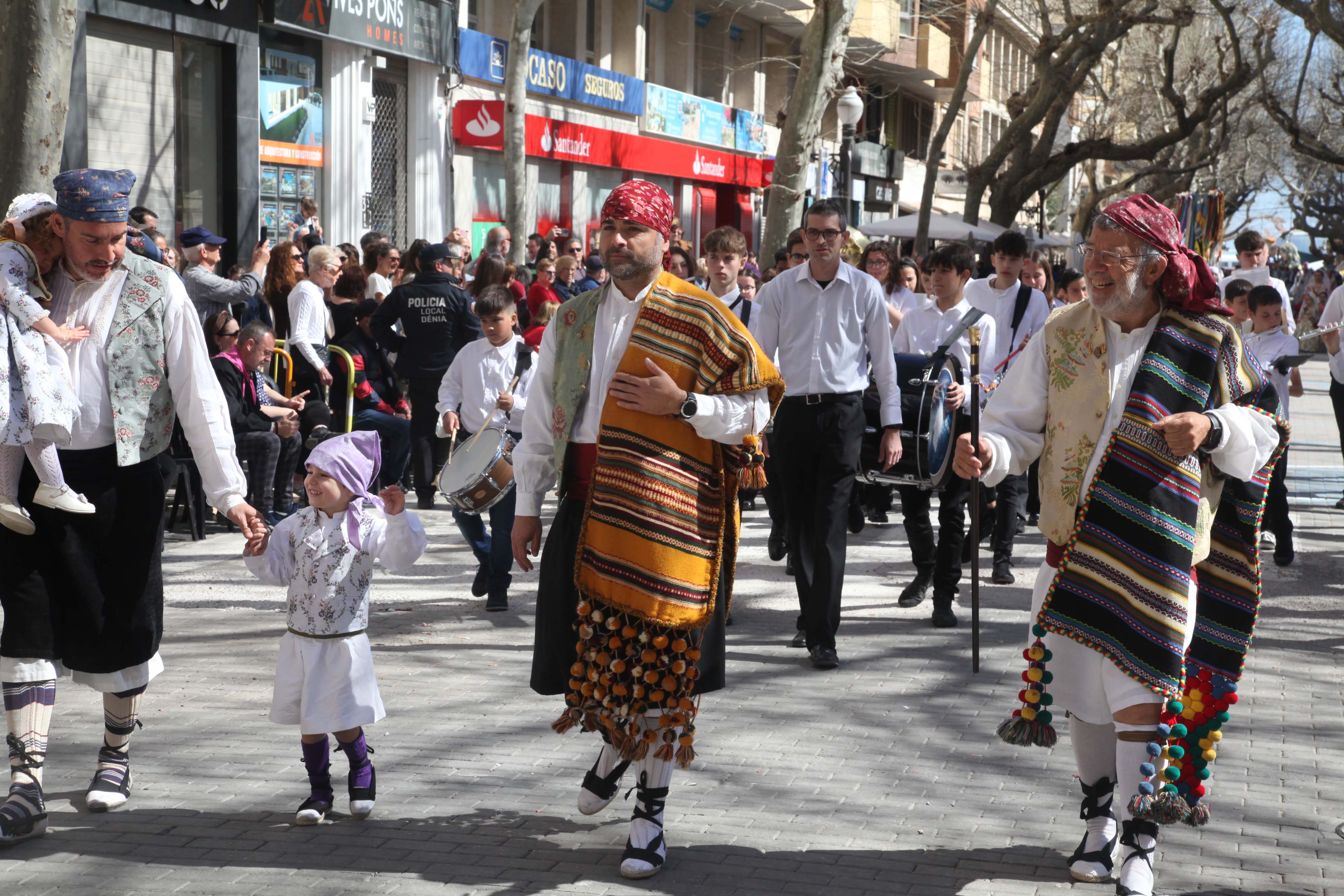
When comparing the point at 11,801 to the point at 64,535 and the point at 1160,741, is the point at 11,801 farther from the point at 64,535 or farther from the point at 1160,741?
the point at 1160,741

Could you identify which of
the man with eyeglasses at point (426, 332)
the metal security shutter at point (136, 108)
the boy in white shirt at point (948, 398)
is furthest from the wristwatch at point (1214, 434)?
the metal security shutter at point (136, 108)

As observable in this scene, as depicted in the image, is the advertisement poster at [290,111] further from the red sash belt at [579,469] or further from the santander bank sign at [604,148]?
the red sash belt at [579,469]

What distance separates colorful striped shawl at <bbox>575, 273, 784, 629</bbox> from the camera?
454 cm

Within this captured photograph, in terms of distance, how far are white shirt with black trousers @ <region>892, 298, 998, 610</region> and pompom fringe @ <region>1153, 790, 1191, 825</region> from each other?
328 centimetres

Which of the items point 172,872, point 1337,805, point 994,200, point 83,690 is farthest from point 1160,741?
point 994,200

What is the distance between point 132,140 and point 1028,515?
10.5m

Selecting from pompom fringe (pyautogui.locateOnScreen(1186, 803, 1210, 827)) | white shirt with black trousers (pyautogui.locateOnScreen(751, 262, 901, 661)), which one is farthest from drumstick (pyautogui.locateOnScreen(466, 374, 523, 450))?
pompom fringe (pyautogui.locateOnScreen(1186, 803, 1210, 827))

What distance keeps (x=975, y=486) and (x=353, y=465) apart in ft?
7.38

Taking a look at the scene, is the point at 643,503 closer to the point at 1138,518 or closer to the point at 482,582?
the point at 1138,518

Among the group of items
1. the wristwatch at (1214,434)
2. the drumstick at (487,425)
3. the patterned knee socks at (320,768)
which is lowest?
the patterned knee socks at (320,768)

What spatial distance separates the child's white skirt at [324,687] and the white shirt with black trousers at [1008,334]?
5203 mm

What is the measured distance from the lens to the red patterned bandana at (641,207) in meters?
4.62

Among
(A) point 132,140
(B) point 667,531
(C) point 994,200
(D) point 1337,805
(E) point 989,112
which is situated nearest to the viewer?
(B) point 667,531

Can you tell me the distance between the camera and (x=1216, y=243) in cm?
546
